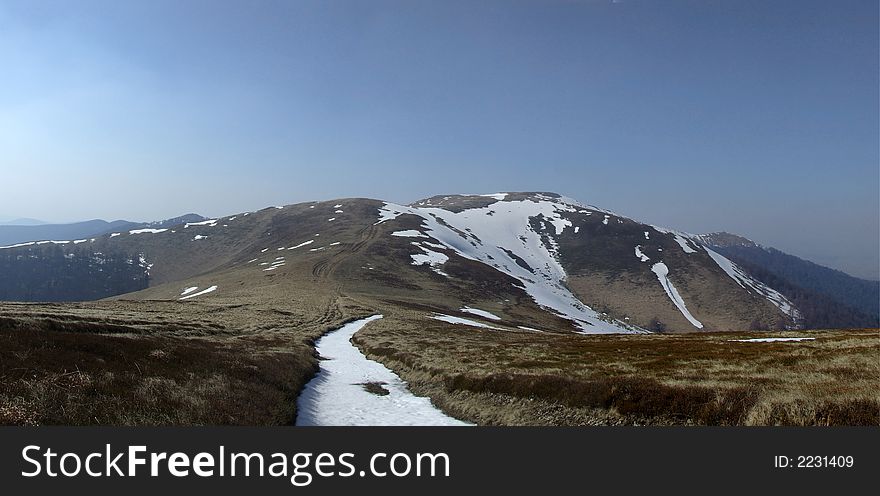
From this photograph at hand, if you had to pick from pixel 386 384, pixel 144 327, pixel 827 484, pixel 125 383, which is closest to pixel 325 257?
pixel 144 327

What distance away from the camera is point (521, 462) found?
33.9 ft

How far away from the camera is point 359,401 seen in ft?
74.0

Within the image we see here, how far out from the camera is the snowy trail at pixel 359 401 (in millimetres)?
18953

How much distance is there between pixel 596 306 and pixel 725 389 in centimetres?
18582

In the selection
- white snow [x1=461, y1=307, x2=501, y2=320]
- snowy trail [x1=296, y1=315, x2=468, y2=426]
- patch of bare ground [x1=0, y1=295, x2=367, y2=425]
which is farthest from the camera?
white snow [x1=461, y1=307, x2=501, y2=320]

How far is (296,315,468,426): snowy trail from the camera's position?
19.0 metres

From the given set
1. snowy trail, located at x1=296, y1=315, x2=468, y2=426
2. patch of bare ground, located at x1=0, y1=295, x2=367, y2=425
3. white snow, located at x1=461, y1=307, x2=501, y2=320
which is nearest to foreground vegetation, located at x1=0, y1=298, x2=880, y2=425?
patch of bare ground, located at x1=0, y1=295, x2=367, y2=425

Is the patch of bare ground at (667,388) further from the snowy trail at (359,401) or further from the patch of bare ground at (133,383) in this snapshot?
the patch of bare ground at (133,383)

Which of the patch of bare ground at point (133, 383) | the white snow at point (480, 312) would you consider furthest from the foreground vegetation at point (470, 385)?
the white snow at point (480, 312)

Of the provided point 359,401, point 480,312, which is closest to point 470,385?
point 359,401

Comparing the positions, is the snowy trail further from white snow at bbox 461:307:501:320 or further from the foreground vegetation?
white snow at bbox 461:307:501:320

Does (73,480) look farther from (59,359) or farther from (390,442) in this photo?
(59,359)

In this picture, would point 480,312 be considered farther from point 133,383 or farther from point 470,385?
point 133,383

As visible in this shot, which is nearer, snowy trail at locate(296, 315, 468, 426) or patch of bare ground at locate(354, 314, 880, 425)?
patch of bare ground at locate(354, 314, 880, 425)
